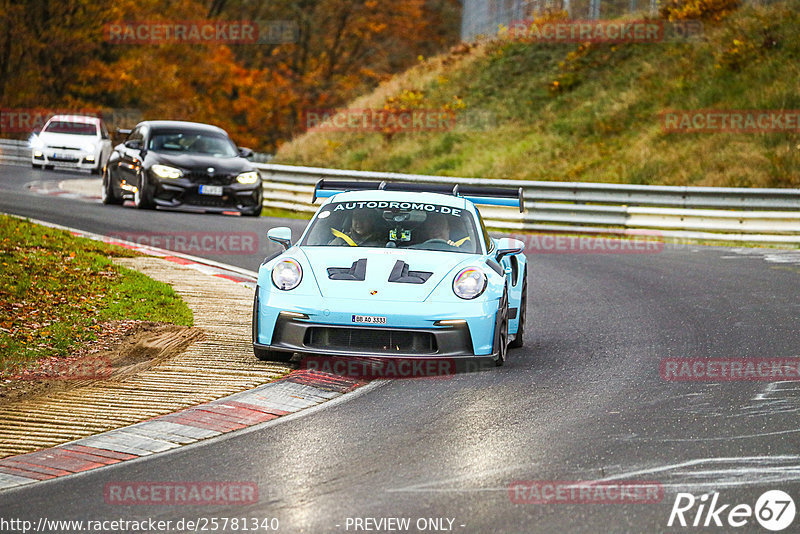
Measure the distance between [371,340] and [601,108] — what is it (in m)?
24.2

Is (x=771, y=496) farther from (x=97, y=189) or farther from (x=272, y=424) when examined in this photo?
(x=97, y=189)

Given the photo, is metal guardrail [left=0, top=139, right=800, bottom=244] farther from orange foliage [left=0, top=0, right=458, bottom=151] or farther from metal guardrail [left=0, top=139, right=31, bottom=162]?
orange foliage [left=0, top=0, right=458, bottom=151]

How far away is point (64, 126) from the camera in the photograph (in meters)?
31.5

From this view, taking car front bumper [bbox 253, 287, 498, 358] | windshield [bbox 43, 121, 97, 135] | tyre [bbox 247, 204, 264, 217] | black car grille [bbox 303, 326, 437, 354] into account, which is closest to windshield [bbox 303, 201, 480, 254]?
car front bumper [bbox 253, 287, 498, 358]

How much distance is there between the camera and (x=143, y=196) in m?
21.3

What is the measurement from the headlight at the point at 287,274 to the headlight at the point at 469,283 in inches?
46.8

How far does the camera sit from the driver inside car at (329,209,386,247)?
31.8 ft

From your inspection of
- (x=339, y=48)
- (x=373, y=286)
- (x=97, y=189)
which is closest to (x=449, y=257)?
(x=373, y=286)

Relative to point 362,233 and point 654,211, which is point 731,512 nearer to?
point 362,233

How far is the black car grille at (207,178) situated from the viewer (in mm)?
21062

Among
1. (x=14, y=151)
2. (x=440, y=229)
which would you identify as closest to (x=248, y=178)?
(x=440, y=229)

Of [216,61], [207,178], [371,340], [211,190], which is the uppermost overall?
[216,61]

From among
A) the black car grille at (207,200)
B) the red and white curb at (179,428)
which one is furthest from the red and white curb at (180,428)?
the black car grille at (207,200)

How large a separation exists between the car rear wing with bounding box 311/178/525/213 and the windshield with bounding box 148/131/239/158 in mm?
11650
